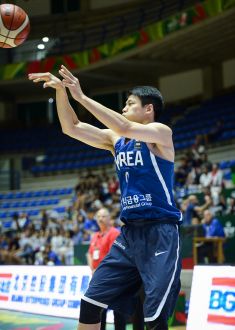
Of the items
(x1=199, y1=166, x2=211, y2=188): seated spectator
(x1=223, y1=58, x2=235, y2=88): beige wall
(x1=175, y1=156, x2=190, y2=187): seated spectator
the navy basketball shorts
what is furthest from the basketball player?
(x1=223, y1=58, x2=235, y2=88): beige wall

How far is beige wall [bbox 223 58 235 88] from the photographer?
23.7 meters

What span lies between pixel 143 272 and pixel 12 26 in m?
2.94

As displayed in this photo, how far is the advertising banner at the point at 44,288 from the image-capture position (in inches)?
357

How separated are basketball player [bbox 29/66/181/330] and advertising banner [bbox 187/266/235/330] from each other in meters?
2.58

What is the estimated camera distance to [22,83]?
87.9 feet

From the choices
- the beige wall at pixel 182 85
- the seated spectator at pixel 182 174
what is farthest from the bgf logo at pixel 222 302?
the beige wall at pixel 182 85

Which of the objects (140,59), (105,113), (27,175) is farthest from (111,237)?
(27,175)

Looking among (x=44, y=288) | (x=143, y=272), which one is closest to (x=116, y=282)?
(x=143, y=272)

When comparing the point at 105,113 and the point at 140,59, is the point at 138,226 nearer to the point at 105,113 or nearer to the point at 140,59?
the point at 105,113

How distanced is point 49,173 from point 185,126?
6376mm

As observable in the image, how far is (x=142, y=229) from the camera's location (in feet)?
12.8

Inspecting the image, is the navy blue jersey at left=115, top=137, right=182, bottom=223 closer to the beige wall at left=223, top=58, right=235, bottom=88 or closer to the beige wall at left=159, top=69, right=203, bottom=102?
A: the beige wall at left=223, top=58, right=235, bottom=88

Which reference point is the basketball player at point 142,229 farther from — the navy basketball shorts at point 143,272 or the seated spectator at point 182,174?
the seated spectator at point 182,174

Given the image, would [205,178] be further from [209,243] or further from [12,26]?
[12,26]
